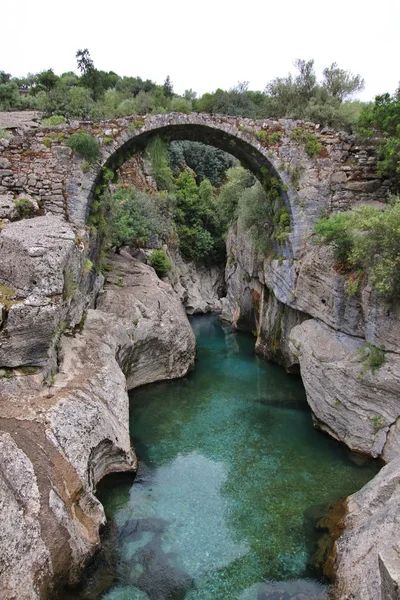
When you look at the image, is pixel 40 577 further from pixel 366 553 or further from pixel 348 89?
pixel 348 89

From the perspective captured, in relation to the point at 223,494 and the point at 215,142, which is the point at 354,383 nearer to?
the point at 223,494

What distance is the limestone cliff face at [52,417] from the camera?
14.9 ft

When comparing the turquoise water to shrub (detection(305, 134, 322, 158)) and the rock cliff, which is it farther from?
shrub (detection(305, 134, 322, 158))

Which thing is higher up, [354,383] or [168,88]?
[168,88]

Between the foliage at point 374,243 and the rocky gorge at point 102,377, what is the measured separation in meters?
0.56

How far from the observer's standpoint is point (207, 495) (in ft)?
23.6

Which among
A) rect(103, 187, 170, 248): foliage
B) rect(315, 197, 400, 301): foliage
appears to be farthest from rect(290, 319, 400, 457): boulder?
rect(103, 187, 170, 248): foliage

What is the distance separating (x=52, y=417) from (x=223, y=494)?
343 centimetres

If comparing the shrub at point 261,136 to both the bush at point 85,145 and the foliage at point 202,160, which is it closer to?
the bush at point 85,145

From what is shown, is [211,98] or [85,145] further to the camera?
[211,98]

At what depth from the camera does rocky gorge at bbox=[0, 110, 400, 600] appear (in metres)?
4.70

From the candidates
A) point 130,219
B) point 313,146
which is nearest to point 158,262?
point 130,219

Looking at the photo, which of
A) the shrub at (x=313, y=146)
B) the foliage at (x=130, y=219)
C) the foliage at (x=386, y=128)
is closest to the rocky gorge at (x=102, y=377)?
the foliage at (x=386, y=128)

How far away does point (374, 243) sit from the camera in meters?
7.50
